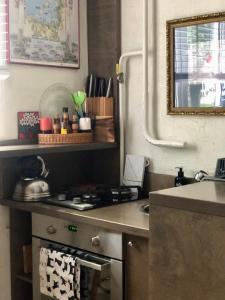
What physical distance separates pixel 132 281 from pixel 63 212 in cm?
46

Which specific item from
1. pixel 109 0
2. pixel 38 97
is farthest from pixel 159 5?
pixel 38 97

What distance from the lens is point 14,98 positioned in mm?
2549

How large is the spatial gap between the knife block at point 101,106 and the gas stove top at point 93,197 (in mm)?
454

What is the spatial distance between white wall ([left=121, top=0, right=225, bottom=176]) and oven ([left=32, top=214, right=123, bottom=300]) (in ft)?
2.01

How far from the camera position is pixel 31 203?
94.6 inches

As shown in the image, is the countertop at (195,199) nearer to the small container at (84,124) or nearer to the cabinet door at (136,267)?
the cabinet door at (136,267)

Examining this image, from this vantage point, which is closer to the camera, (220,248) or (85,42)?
(220,248)

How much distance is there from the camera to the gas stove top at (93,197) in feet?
7.53

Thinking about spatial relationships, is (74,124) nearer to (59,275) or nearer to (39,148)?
(39,148)

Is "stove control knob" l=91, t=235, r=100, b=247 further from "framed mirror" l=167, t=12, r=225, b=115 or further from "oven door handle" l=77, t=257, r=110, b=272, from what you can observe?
"framed mirror" l=167, t=12, r=225, b=115

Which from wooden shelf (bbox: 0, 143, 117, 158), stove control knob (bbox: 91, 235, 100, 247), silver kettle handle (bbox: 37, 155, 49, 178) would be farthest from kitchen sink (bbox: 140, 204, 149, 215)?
silver kettle handle (bbox: 37, 155, 49, 178)

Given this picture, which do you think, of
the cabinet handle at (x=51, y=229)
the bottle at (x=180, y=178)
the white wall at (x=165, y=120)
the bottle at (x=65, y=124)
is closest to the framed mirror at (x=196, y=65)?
the white wall at (x=165, y=120)

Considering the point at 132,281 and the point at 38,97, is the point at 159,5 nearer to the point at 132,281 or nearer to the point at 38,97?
the point at 38,97

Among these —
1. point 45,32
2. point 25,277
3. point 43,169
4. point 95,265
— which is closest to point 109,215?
point 95,265
